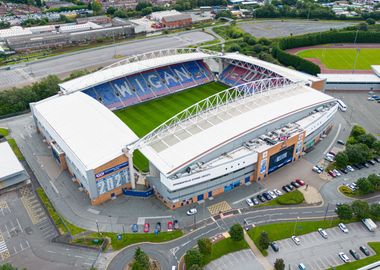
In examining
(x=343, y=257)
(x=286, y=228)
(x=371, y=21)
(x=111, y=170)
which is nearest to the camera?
(x=343, y=257)

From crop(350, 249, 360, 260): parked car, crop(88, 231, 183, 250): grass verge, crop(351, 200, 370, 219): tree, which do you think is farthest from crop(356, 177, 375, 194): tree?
crop(88, 231, 183, 250): grass verge

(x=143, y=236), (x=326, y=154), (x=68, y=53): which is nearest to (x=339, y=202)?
(x=326, y=154)

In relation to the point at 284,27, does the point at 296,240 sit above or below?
below

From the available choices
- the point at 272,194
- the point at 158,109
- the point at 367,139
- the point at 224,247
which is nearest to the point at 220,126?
the point at 272,194

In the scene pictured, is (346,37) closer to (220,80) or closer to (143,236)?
(220,80)

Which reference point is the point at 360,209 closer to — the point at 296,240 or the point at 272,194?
the point at 296,240
